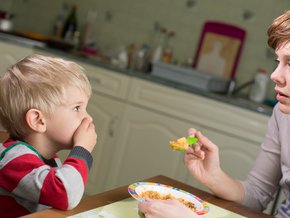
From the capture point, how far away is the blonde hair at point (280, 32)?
124 centimetres

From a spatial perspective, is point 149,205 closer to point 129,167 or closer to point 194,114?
point 194,114

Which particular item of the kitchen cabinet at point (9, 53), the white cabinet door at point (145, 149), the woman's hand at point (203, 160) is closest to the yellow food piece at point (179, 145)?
the woman's hand at point (203, 160)

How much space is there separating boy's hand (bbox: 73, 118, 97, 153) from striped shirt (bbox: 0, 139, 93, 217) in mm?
20

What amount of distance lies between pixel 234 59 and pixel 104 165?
1070 millimetres

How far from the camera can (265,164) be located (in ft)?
5.09

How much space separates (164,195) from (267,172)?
48 cm

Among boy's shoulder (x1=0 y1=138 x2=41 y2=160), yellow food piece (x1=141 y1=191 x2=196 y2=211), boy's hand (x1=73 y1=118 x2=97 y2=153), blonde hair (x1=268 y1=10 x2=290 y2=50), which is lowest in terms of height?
yellow food piece (x1=141 y1=191 x2=196 y2=211)

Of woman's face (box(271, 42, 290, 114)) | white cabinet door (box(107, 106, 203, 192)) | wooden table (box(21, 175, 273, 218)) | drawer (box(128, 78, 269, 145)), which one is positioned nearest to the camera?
wooden table (box(21, 175, 273, 218))

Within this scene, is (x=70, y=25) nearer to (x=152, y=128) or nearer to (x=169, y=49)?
(x=169, y=49)

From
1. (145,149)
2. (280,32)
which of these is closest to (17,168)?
(280,32)

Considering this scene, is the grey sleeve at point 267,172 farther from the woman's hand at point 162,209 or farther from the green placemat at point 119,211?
the woman's hand at point 162,209

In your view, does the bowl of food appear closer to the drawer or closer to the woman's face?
the woman's face

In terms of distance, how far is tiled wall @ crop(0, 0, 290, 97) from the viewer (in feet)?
10.7

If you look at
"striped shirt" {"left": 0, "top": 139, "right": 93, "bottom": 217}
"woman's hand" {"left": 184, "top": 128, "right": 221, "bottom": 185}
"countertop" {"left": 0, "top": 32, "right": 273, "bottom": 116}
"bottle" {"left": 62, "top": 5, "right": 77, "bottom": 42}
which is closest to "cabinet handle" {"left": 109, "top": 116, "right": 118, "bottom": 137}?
"countertop" {"left": 0, "top": 32, "right": 273, "bottom": 116}
